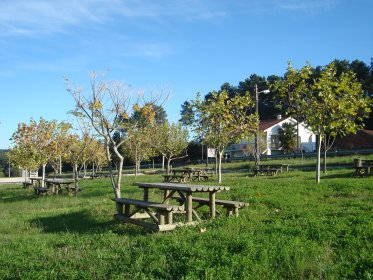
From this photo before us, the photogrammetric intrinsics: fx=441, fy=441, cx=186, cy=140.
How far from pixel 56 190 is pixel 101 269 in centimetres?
1774

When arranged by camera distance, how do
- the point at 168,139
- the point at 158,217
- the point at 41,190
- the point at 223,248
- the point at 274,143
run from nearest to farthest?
the point at 223,248, the point at 158,217, the point at 41,190, the point at 168,139, the point at 274,143

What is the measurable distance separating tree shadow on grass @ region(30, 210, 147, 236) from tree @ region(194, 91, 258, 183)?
33.2 ft

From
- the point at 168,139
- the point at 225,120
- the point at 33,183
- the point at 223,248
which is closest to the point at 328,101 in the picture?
the point at 225,120

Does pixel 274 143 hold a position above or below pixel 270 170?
above

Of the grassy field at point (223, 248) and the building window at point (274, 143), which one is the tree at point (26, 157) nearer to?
the grassy field at point (223, 248)

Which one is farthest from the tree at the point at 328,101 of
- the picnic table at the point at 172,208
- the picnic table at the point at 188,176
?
the picnic table at the point at 188,176

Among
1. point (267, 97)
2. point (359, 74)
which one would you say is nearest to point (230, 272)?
point (359, 74)

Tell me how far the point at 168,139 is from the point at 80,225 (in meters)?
26.8

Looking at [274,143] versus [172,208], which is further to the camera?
[274,143]

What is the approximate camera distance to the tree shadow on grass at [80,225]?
9.85 m

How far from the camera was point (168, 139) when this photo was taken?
3788 cm

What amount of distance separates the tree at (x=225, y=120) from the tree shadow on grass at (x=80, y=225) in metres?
10.1

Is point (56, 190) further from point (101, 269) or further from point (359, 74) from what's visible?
point (359, 74)

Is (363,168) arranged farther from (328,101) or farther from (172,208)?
(172,208)
